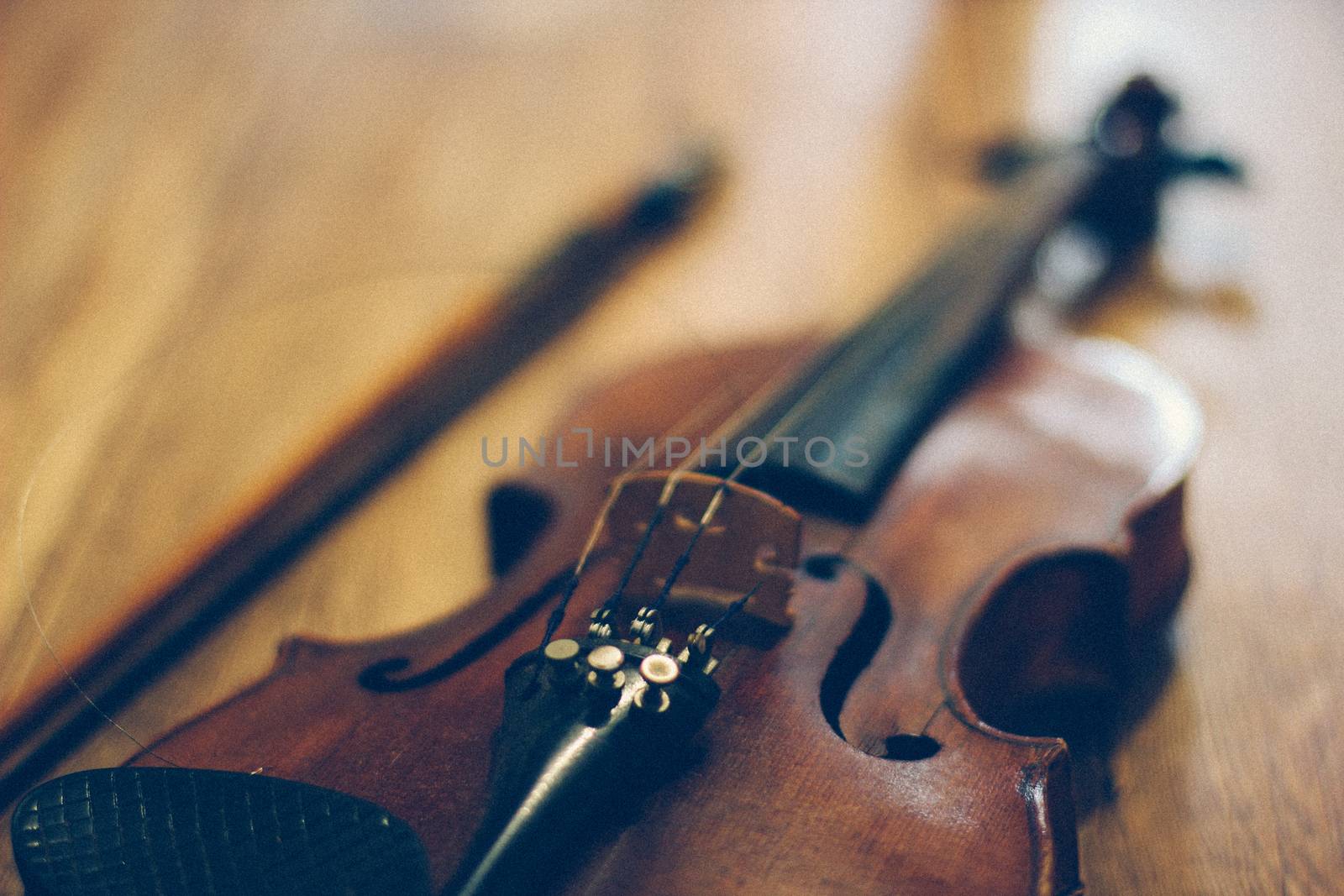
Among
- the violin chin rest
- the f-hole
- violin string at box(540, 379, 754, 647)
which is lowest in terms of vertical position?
the f-hole

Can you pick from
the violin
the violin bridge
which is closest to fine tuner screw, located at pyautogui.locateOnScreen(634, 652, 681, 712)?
the violin

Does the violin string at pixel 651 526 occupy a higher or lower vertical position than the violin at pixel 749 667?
higher

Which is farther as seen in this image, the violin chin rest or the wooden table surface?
the wooden table surface

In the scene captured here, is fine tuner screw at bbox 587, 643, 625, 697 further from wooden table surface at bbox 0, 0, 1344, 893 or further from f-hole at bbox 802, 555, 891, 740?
wooden table surface at bbox 0, 0, 1344, 893

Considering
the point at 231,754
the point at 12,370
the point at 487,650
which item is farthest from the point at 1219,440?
the point at 12,370

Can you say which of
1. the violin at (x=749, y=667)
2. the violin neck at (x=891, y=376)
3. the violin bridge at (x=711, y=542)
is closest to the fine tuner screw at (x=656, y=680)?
the violin at (x=749, y=667)

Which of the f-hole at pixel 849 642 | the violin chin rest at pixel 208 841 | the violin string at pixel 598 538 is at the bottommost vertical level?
the f-hole at pixel 849 642

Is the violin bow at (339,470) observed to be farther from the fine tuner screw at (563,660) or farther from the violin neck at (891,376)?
the violin neck at (891,376)

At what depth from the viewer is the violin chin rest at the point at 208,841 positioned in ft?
1.54

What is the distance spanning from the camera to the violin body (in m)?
0.50

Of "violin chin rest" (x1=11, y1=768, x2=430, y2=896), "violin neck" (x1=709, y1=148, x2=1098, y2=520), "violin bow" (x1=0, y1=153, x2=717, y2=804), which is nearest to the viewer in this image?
"violin chin rest" (x1=11, y1=768, x2=430, y2=896)

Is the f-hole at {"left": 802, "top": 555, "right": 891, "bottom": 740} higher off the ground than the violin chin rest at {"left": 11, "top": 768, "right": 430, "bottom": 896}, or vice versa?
the violin chin rest at {"left": 11, "top": 768, "right": 430, "bottom": 896}

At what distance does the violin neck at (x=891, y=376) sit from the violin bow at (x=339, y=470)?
16.0 inches

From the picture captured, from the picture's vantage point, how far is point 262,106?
1812 millimetres
